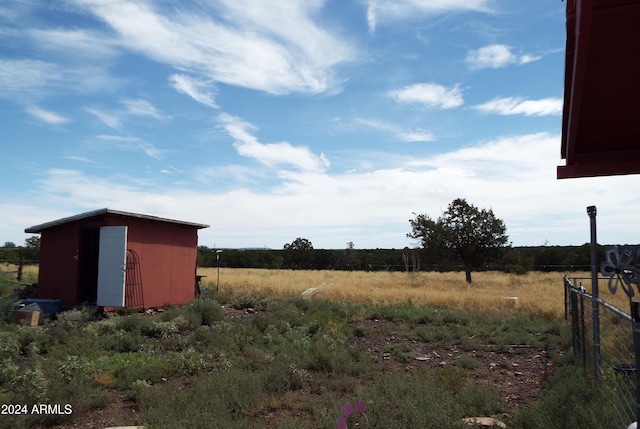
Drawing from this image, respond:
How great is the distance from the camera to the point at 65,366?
673 centimetres

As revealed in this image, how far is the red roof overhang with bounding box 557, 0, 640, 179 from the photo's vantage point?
8.13 feet

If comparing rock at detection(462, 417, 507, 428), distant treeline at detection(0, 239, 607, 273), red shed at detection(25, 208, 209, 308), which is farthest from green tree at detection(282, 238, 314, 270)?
rock at detection(462, 417, 507, 428)

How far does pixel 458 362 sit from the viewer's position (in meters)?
8.47

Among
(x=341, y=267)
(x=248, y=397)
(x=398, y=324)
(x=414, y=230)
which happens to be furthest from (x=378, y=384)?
(x=341, y=267)

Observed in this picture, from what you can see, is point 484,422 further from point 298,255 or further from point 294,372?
point 298,255

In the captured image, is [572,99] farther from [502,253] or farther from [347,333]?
[502,253]

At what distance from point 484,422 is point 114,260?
39.8 ft

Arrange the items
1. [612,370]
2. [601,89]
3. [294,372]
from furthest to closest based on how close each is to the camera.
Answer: [294,372] → [612,370] → [601,89]

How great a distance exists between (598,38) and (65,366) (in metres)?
7.11

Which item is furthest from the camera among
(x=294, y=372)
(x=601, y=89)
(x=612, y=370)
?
(x=294, y=372)

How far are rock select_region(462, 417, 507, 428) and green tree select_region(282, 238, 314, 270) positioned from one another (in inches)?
1962

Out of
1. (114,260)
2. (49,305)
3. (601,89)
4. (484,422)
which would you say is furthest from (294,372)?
(49,305)

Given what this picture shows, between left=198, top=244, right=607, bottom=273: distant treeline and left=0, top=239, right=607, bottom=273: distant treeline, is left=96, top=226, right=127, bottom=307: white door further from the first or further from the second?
left=198, top=244, right=607, bottom=273: distant treeline

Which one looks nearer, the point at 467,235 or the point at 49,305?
the point at 49,305
